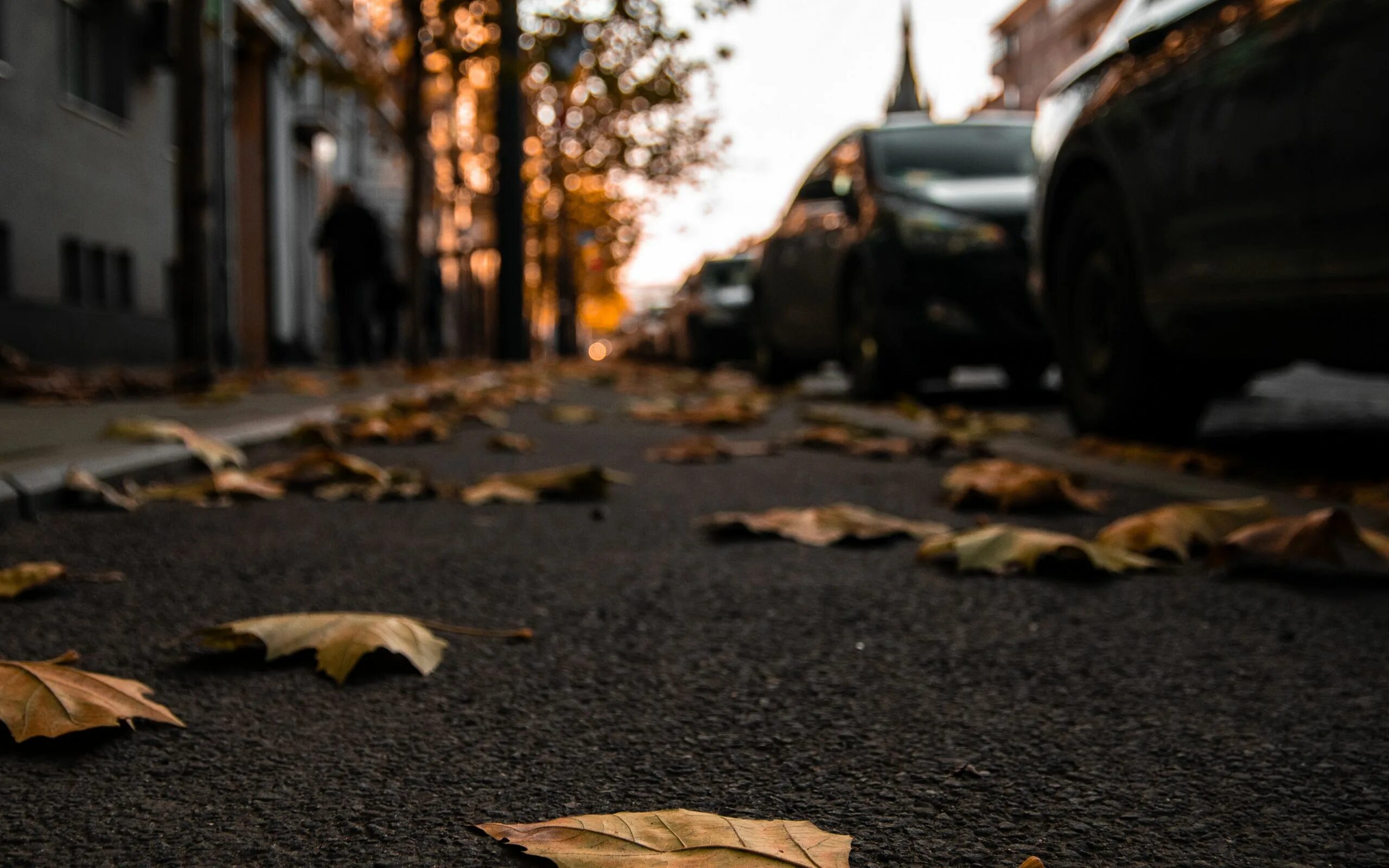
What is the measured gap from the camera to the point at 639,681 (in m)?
2.12

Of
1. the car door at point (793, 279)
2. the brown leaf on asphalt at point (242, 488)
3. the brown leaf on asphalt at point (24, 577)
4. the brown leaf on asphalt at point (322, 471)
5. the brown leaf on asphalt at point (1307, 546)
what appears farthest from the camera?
the car door at point (793, 279)

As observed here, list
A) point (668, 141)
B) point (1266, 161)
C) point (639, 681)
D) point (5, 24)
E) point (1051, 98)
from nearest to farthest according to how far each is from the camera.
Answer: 1. point (639, 681)
2. point (1266, 161)
3. point (1051, 98)
4. point (5, 24)
5. point (668, 141)

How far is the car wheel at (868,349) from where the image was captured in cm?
807

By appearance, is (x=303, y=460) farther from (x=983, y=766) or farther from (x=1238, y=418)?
(x=1238, y=418)

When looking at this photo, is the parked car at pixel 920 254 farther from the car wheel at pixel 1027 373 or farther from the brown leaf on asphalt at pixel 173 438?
the brown leaf on asphalt at pixel 173 438

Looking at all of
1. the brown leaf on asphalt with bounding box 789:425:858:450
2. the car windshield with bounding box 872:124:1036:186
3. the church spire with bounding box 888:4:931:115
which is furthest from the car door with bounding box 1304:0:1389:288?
the church spire with bounding box 888:4:931:115

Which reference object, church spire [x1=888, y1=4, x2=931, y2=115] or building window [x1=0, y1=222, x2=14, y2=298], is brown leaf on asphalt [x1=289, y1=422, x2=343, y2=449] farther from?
church spire [x1=888, y1=4, x2=931, y2=115]

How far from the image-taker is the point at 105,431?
4828mm

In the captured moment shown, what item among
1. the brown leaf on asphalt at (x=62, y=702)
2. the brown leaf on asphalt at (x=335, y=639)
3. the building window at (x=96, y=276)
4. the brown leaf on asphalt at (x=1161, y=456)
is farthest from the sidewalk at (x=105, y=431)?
the building window at (x=96, y=276)

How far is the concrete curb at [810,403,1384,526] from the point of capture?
3.59 metres

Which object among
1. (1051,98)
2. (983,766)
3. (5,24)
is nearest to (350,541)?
(983,766)

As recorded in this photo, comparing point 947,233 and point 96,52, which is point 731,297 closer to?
point 96,52

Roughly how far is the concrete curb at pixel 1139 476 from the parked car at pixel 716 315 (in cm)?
1076

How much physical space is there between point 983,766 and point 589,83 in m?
25.9
